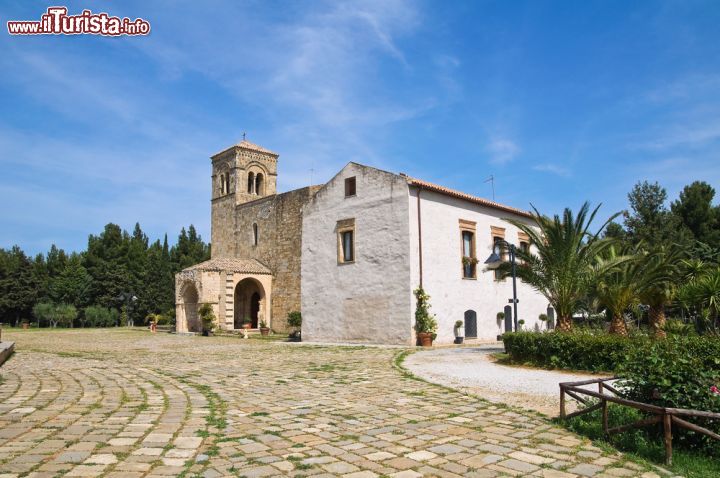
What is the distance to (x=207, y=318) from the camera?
3067 centimetres

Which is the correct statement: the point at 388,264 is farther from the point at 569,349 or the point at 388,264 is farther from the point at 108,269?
the point at 108,269

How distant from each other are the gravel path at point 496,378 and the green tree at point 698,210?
1204 inches

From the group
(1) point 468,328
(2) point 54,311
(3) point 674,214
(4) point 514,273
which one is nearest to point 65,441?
(4) point 514,273

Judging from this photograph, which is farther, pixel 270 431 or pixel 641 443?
pixel 270 431

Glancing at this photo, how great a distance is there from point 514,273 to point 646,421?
11.8 metres

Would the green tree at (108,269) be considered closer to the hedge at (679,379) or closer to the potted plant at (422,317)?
the potted plant at (422,317)

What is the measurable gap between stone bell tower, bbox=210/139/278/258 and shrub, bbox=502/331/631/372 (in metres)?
26.9

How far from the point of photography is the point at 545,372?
1239 centimetres

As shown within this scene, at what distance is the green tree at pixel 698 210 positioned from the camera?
38.2 m

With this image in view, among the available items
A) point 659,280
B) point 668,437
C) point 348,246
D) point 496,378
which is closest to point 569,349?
point 496,378

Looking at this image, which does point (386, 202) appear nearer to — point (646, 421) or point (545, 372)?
point (545, 372)

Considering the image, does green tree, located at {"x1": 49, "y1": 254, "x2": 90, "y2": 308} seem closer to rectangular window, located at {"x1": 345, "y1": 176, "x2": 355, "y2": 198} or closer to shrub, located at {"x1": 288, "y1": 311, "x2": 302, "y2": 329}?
shrub, located at {"x1": 288, "y1": 311, "x2": 302, "y2": 329}

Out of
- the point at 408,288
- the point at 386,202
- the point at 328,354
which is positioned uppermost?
the point at 386,202

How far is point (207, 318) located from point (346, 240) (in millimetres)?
11432
